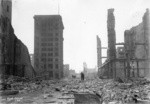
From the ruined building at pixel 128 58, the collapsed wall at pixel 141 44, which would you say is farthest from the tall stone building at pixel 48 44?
the ruined building at pixel 128 58

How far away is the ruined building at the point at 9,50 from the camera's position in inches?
1097

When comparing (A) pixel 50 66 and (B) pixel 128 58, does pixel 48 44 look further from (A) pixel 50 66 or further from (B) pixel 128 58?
(B) pixel 128 58

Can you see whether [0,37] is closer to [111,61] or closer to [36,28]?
[111,61]

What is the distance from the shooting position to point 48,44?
223ft

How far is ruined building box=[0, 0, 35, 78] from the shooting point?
27.9m

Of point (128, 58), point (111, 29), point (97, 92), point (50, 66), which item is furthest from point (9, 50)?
point (50, 66)

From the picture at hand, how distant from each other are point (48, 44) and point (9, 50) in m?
37.5

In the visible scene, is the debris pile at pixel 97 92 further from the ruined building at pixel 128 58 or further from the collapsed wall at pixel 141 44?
the collapsed wall at pixel 141 44

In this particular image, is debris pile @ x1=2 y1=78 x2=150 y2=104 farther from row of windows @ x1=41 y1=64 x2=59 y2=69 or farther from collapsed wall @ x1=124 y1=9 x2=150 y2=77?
row of windows @ x1=41 y1=64 x2=59 y2=69


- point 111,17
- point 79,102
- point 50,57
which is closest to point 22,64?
point 111,17

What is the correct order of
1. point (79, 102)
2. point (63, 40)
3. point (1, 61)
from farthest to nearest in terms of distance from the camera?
point (63, 40) < point (1, 61) < point (79, 102)

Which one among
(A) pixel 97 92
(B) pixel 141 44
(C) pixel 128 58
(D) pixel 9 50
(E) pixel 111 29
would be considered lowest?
(A) pixel 97 92

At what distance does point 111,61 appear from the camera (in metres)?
31.1

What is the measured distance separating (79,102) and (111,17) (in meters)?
29.0
